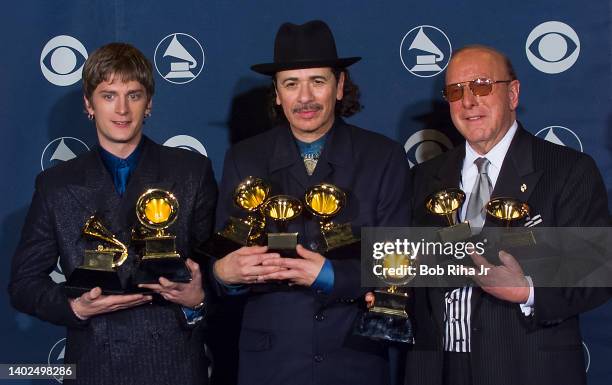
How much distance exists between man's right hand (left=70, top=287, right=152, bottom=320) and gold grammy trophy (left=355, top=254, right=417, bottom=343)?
660mm

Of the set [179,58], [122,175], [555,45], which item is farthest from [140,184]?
[555,45]

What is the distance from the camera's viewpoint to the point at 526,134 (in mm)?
2932

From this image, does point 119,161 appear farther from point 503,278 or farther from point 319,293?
point 503,278

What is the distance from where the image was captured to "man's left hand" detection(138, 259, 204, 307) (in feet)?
8.63

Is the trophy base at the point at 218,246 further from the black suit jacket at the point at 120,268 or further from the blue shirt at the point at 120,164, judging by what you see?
the blue shirt at the point at 120,164

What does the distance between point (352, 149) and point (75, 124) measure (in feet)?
4.66

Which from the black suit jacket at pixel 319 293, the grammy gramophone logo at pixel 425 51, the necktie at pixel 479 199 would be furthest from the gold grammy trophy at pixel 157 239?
the grammy gramophone logo at pixel 425 51

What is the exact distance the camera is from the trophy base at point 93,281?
2.61 metres

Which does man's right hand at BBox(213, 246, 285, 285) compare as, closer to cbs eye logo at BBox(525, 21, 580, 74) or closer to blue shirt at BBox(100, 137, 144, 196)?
blue shirt at BBox(100, 137, 144, 196)

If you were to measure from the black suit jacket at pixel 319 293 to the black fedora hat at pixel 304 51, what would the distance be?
0.21 metres

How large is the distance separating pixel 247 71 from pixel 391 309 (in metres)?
1.41

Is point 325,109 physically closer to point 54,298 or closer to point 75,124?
Answer: point 54,298

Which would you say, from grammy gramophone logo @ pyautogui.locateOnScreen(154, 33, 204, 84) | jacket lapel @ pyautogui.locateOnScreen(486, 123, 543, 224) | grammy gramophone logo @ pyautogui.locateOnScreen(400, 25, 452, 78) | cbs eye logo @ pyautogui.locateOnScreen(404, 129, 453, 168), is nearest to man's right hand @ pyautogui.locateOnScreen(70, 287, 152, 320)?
jacket lapel @ pyautogui.locateOnScreen(486, 123, 543, 224)

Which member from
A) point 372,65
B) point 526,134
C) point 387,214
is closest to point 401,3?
point 372,65
